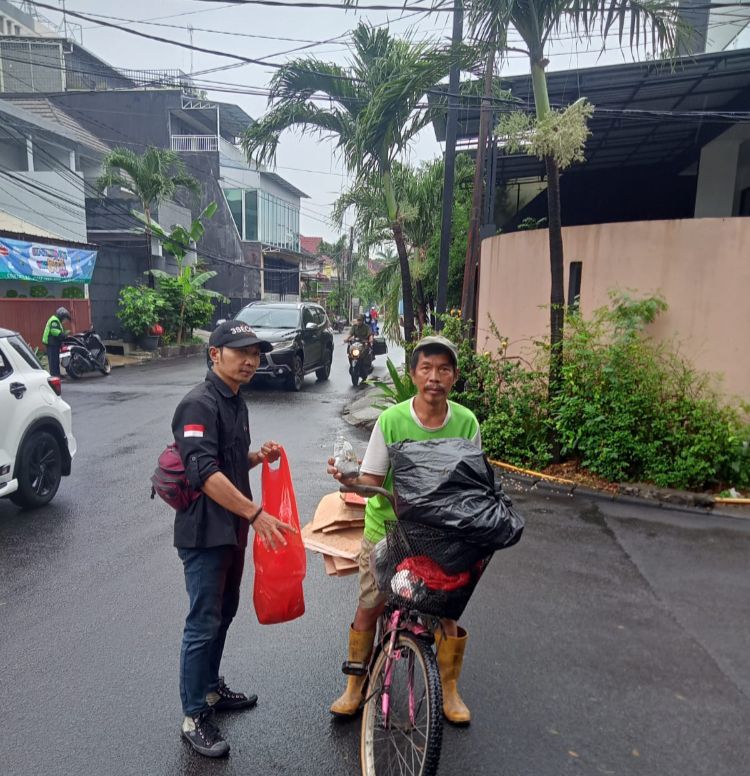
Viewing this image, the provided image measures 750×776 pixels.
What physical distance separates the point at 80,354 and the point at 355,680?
46.5 ft

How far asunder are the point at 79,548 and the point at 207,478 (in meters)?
3.12

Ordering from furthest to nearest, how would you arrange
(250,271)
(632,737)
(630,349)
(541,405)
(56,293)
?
(250,271) < (56,293) < (541,405) < (630,349) < (632,737)

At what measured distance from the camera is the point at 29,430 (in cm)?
551

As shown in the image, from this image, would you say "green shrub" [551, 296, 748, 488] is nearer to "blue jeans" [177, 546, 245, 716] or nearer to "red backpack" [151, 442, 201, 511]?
"blue jeans" [177, 546, 245, 716]

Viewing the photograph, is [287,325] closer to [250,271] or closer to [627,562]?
[627,562]

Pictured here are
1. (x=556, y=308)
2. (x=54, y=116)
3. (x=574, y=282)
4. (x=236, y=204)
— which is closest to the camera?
(x=556, y=308)

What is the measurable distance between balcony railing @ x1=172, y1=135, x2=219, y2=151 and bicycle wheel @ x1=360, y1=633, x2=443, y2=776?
35.4 metres

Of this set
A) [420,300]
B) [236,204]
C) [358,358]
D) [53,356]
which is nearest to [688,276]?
[420,300]

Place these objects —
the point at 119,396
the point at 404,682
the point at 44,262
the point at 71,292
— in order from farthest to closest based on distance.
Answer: the point at 71,292 → the point at 44,262 → the point at 119,396 → the point at 404,682

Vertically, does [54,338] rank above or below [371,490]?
below

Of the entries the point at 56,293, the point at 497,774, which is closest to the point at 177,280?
the point at 56,293

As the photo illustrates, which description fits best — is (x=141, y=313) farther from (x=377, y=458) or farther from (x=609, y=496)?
(x=377, y=458)

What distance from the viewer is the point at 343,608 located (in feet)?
13.2

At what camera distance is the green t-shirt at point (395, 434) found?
104 inches
